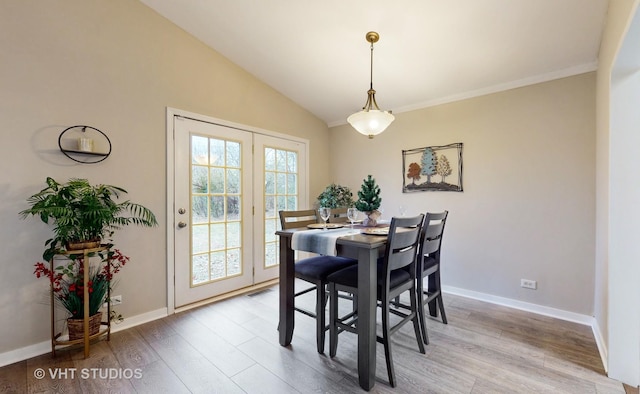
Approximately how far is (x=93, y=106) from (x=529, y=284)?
429 cm

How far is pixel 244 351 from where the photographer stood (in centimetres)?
209

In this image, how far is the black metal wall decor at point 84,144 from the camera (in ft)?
7.09

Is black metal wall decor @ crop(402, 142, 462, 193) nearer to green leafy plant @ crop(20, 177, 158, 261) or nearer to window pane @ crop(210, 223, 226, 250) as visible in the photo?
window pane @ crop(210, 223, 226, 250)

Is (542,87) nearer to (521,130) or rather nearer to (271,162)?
(521,130)

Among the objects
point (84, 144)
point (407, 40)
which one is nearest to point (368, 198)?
point (407, 40)

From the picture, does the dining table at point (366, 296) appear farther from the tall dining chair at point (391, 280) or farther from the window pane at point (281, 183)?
the window pane at point (281, 183)

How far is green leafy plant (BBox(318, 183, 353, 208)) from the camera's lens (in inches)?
155

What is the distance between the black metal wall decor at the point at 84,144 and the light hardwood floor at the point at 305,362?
1.48 metres

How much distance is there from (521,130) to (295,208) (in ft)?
9.17

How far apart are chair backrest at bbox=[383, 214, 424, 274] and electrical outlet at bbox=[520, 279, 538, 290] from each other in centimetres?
168

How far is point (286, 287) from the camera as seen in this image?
209 centimetres

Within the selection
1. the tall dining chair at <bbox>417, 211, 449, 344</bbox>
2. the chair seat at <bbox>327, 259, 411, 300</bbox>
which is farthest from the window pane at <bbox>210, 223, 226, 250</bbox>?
the tall dining chair at <bbox>417, 211, 449, 344</bbox>

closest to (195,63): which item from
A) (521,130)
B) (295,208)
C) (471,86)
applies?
(295,208)

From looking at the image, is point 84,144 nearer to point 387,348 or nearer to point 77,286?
point 77,286
